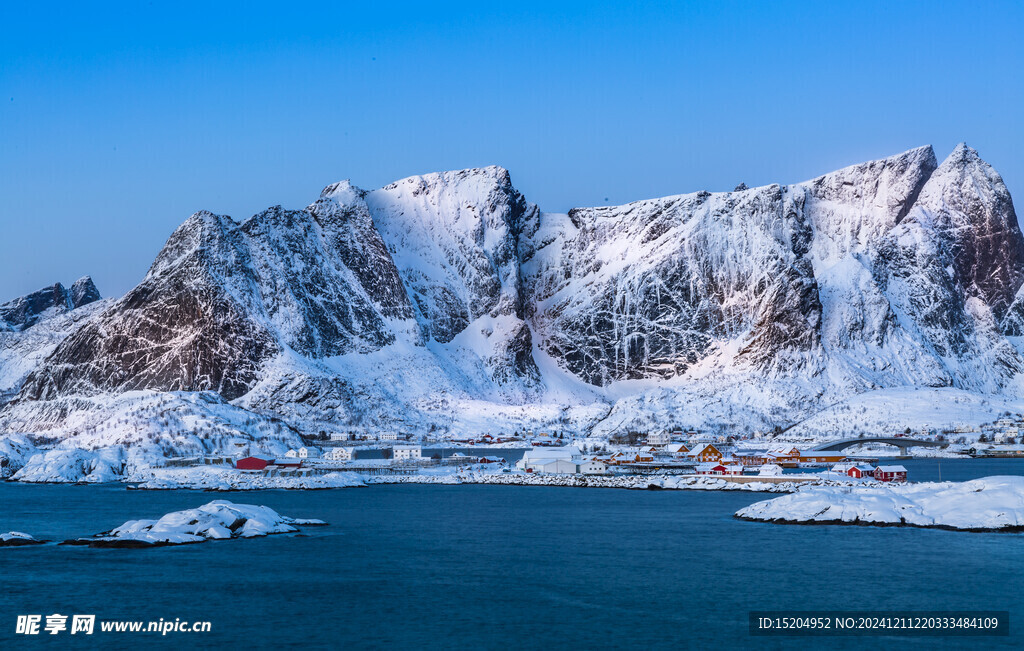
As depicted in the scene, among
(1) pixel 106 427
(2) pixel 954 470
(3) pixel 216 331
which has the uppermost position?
(3) pixel 216 331

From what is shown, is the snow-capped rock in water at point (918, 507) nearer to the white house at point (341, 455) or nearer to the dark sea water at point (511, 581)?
the dark sea water at point (511, 581)

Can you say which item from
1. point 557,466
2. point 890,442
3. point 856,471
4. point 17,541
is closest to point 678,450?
point 557,466

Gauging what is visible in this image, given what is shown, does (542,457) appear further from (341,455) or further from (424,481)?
(341,455)

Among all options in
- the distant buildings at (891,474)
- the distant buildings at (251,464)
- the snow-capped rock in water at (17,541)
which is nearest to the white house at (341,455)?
the distant buildings at (251,464)

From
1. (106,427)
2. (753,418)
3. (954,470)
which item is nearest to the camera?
(954,470)

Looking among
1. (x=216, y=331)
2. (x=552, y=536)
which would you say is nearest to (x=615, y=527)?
(x=552, y=536)

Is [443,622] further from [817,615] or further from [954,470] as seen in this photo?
[954,470]
